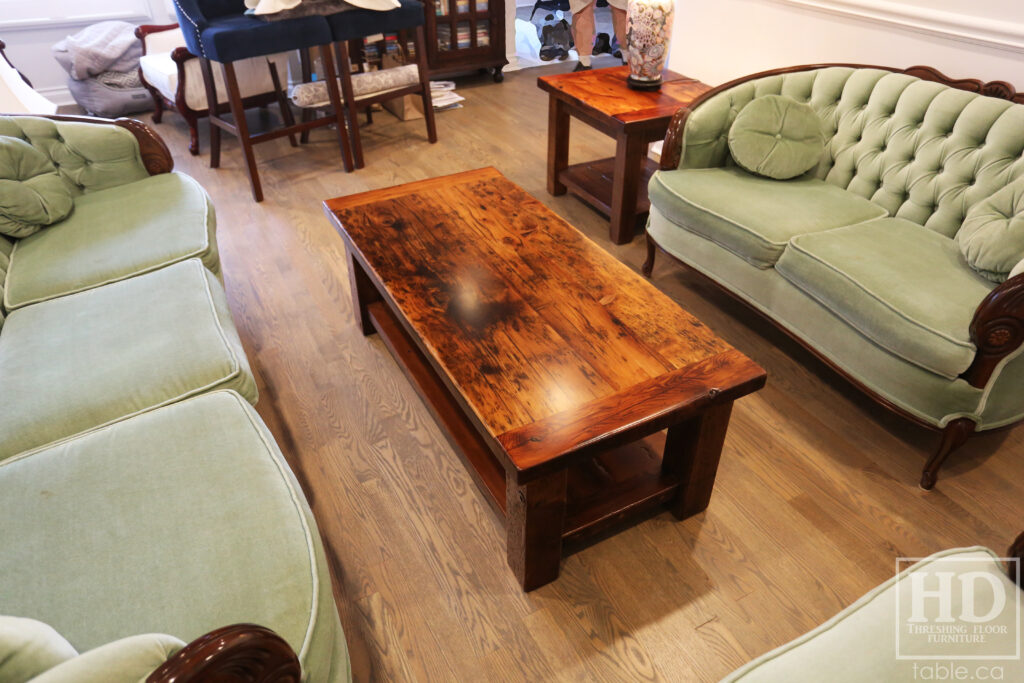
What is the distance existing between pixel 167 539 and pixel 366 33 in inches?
113

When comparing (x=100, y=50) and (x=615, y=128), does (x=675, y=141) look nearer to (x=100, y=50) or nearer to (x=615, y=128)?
(x=615, y=128)

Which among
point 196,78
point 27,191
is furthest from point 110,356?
point 196,78

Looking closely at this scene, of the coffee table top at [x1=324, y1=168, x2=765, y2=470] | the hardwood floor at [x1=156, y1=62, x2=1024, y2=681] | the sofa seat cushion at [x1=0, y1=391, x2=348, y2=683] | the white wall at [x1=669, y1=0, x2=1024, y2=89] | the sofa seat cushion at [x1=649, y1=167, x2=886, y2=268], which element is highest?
the white wall at [x1=669, y1=0, x2=1024, y2=89]

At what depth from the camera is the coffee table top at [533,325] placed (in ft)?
4.36

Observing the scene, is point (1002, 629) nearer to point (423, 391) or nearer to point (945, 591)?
point (945, 591)

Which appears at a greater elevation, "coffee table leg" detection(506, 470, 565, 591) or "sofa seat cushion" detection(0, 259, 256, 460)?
"sofa seat cushion" detection(0, 259, 256, 460)

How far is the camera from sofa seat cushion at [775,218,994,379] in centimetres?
158

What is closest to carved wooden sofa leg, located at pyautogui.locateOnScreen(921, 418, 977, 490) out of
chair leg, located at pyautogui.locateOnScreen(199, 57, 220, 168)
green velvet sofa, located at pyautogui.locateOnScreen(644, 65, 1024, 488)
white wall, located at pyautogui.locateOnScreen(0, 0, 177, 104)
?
green velvet sofa, located at pyautogui.locateOnScreen(644, 65, 1024, 488)

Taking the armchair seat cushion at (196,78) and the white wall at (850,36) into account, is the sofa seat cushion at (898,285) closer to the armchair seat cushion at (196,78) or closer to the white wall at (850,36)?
the white wall at (850,36)

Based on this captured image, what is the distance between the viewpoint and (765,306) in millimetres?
2084

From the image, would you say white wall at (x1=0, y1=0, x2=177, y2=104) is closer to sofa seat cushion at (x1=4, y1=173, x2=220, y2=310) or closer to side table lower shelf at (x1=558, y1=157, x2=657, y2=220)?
sofa seat cushion at (x1=4, y1=173, x2=220, y2=310)

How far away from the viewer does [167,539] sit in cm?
106

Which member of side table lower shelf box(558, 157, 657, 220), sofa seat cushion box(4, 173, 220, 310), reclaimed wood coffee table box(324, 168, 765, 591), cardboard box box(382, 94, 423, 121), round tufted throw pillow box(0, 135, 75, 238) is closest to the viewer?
reclaimed wood coffee table box(324, 168, 765, 591)

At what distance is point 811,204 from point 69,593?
6.97ft
